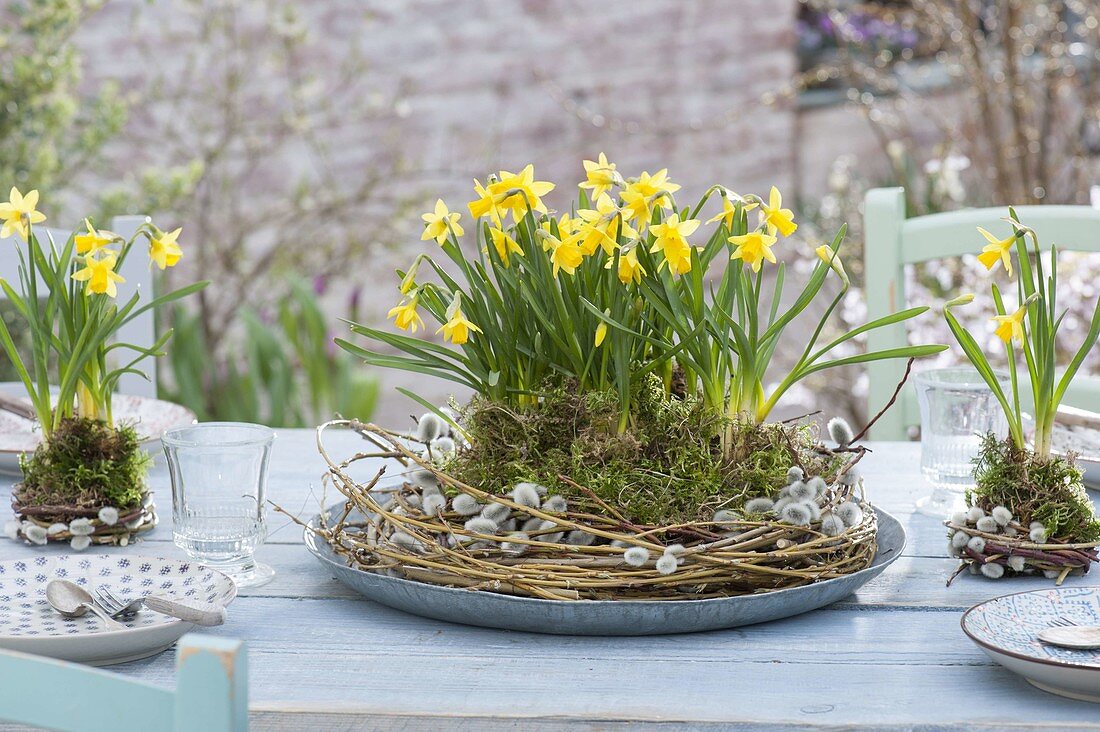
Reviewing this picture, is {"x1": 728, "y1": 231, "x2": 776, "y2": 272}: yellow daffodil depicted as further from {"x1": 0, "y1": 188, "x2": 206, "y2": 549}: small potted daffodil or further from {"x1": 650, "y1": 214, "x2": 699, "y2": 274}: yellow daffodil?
{"x1": 0, "y1": 188, "x2": 206, "y2": 549}: small potted daffodil

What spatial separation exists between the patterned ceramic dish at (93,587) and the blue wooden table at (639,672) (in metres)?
0.02

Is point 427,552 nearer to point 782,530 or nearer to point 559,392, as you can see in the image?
point 559,392

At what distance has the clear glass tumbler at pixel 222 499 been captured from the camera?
0.95 metres

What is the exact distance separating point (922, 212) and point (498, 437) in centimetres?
276

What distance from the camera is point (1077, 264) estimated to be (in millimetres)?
2729

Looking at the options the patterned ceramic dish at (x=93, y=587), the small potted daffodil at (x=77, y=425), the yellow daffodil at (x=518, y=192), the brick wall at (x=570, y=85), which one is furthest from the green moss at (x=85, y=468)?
the brick wall at (x=570, y=85)

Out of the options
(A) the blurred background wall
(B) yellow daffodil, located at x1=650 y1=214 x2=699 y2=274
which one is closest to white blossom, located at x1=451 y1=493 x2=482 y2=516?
(B) yellow daffodil, located at x1=650 y1=214 x2=699 y2=274

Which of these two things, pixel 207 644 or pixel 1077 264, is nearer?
pixel 207 644

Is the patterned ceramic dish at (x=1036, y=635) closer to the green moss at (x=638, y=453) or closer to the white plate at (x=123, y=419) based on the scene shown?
the green moss at (x=638, y=453)

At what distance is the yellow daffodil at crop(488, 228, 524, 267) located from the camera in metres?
0.94

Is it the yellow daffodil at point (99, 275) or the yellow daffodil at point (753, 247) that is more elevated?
the yellow daffodil at point (753, 247)

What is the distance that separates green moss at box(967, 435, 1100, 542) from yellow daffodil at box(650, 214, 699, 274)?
306 mm

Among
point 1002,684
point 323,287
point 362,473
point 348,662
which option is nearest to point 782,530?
point 1002,684

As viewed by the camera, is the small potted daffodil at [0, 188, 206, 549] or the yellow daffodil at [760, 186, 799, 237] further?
the small potted daffodil at [0, 188, 206, 549]
